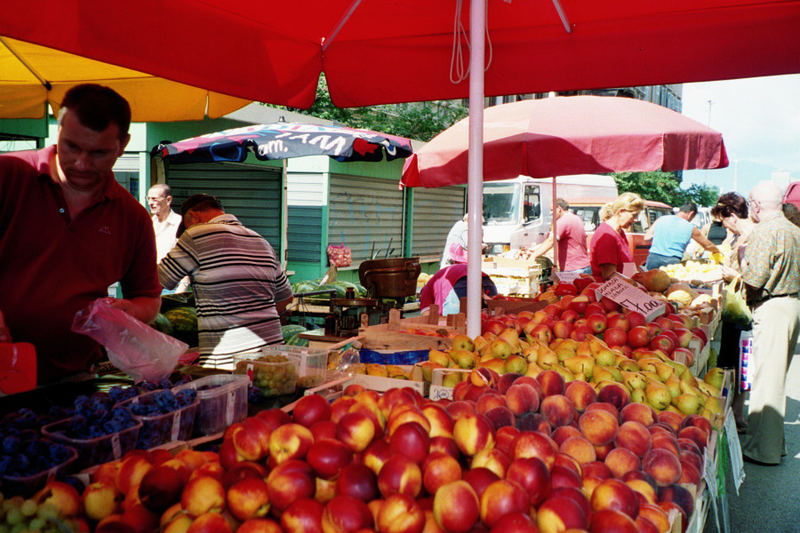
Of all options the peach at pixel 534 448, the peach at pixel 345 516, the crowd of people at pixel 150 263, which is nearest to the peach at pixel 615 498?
the peach at pixel 534 448

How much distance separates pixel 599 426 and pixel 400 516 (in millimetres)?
887

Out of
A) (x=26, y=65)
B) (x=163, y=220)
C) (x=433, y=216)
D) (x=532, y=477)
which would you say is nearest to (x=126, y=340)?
(x=532, y=477)

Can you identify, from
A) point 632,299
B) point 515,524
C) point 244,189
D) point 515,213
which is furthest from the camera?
point 515,213

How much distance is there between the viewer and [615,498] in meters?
1.57

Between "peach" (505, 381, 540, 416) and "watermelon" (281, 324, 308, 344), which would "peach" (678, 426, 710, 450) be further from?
"watermelon" (281, 324, 308, 344)

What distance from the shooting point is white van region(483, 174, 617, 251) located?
16047 millimetres

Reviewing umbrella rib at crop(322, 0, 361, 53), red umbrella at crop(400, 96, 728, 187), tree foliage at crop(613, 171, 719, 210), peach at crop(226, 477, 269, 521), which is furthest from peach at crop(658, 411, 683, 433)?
tree foliage at crop(613, 171, 719, 210)

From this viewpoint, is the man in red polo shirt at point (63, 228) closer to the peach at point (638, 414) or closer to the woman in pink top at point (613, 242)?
the peach at point (638, 414)

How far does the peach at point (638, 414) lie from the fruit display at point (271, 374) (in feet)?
4.22

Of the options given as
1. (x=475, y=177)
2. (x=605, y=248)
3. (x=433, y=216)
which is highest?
(x=433, y=216)

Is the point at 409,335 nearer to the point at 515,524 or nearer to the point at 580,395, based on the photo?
the point at 580,395

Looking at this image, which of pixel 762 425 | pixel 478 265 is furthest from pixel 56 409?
pixel 762 425

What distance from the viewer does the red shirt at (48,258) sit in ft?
8.68

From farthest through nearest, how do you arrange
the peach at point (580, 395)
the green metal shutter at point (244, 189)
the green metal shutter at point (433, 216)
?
the green metal shutter at point (433, 216) < the green metal shutter at point (244, 189) < the peach at point (580, 395)
